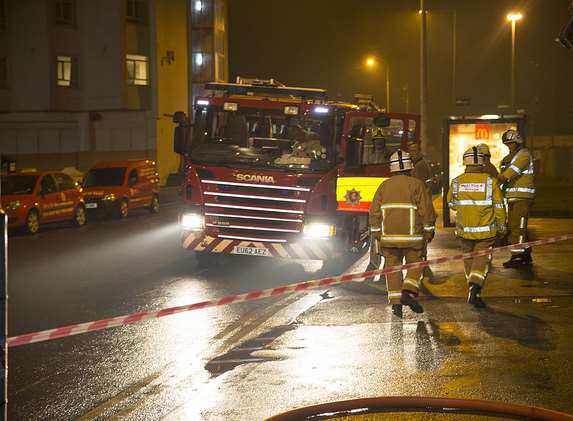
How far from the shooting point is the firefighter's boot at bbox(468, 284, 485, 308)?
10000 millimetres

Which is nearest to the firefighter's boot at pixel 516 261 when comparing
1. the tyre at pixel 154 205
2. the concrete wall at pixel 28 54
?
the tyre at pixel 154 205

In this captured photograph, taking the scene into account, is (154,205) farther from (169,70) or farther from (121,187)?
(169,70)

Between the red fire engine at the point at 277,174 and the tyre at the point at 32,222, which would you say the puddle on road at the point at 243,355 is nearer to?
the red fire engine at the point at 277,174

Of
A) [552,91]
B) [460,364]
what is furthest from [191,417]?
[552,91]

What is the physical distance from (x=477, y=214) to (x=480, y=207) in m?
0.09

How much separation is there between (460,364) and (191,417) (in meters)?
2.45

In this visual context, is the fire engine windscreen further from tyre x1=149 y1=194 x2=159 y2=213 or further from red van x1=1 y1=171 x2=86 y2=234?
tyre x1=149 y1=194 x2=159 y2=213

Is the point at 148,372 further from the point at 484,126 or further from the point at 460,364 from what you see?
the point at 484,126

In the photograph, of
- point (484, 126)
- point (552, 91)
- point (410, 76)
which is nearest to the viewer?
point (484, 126)

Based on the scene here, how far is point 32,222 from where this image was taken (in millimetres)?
21797

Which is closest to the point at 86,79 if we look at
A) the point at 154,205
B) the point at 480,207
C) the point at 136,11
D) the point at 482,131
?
the point at 136,11

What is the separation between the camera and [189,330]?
923 centimetres

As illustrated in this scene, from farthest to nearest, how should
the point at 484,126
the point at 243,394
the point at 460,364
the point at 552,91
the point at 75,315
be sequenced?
the point at 552,91
the point at 484,126
the point at 75,315
the point at 460,364
the point at 243,394

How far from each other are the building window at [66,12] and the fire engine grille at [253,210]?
1435 inches
